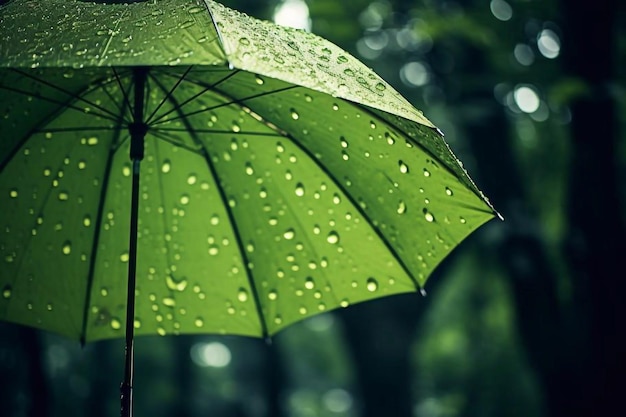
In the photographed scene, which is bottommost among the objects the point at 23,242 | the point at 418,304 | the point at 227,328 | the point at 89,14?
the point at 227,328

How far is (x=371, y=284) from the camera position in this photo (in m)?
2.76

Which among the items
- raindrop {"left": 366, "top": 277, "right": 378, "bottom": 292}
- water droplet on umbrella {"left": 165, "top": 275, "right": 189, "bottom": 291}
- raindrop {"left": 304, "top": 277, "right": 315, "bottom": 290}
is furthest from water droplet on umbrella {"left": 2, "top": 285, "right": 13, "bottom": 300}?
raindrop {"left": 366, "top": 277, "right": 378, "bottom": 292}

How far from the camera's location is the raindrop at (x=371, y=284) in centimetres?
275

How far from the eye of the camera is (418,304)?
11.7 meters

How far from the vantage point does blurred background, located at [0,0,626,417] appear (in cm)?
538

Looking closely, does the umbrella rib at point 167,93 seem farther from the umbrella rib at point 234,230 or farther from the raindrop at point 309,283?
the raindrop at point 309,283

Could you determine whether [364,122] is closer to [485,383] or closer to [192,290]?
[192,290]

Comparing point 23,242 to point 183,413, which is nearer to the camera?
point 23,242

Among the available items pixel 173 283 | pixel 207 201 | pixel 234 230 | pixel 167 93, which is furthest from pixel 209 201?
pixel 167 93

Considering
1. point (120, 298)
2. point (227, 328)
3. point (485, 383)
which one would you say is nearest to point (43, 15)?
point (120, 298)

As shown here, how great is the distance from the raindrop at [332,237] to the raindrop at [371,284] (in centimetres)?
20

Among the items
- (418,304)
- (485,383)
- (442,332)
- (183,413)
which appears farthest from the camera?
(183,413)

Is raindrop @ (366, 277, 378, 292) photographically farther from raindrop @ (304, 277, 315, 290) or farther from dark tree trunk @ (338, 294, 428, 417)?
dark tree trunk @ (338, 294, 428, 417)

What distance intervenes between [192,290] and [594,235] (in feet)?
12.1
